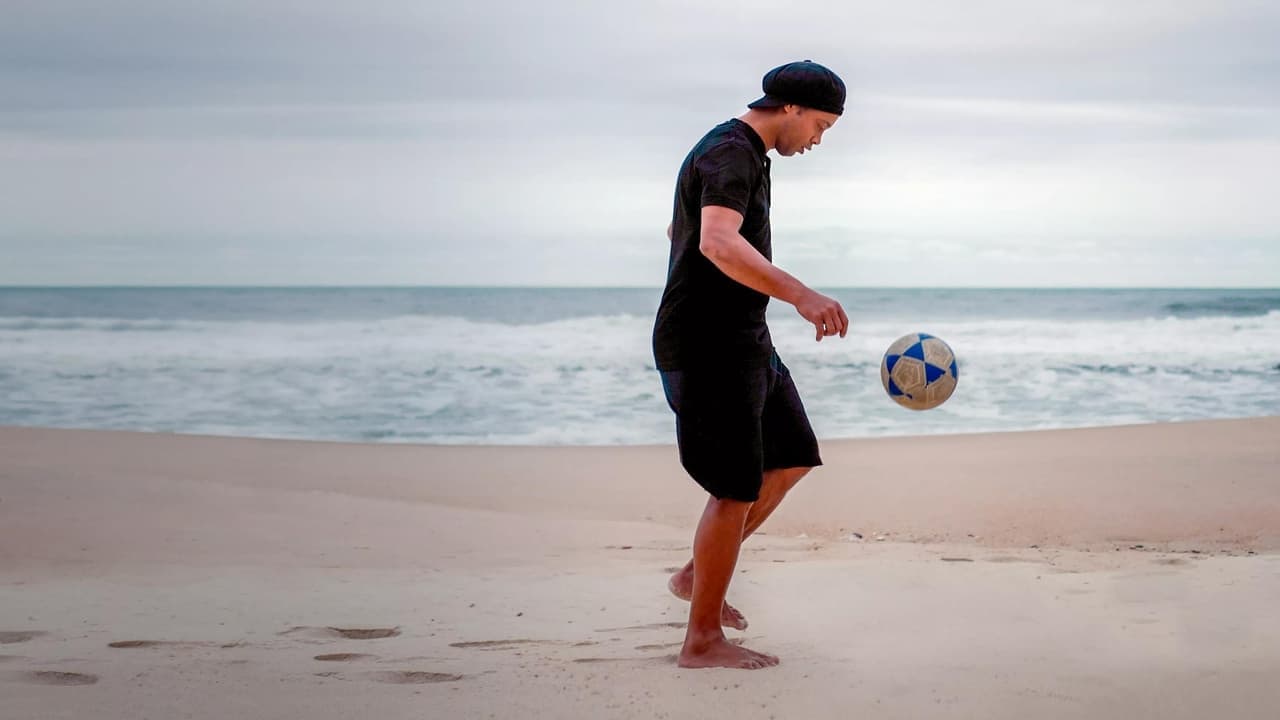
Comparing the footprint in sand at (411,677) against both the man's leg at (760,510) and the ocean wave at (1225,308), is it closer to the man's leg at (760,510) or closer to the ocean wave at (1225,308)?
the man's leg at (760,510)

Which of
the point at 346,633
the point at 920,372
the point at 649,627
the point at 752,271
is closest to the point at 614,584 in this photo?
the point at 649,627

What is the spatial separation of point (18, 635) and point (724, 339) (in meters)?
2.66

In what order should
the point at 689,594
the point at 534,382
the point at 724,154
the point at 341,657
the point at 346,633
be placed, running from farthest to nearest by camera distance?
1. the point at 534,382
2. the point at 346,633
3. the point at 689,594
4. the point at 341,657
5. the point at 724,154

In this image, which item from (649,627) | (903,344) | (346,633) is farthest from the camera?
(903,344)

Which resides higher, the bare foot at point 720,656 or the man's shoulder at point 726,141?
the man's shoulder at point 726,141

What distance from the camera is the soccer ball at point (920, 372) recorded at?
15.0 ft

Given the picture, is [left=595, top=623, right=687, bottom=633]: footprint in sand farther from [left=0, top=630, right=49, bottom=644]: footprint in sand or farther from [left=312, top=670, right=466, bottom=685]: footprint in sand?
[left=0, top=630, right=49, bottom=644]: footprint in sand

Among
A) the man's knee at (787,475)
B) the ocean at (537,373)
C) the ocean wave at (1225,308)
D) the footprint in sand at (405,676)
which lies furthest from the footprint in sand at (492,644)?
the ocean wave at (1225,308)

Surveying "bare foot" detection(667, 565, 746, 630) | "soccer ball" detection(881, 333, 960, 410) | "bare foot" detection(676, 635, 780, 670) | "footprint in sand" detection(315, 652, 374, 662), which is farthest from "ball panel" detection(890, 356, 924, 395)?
"footprint in sand" detection(315, 652, 374, 662)

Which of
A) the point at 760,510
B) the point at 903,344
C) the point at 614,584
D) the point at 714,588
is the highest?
the point at 903,344

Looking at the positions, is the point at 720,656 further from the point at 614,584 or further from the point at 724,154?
the point at 614,584

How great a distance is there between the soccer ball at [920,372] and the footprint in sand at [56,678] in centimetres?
295

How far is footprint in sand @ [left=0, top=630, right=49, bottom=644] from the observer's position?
391 cm

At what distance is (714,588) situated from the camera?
343 centimetres
